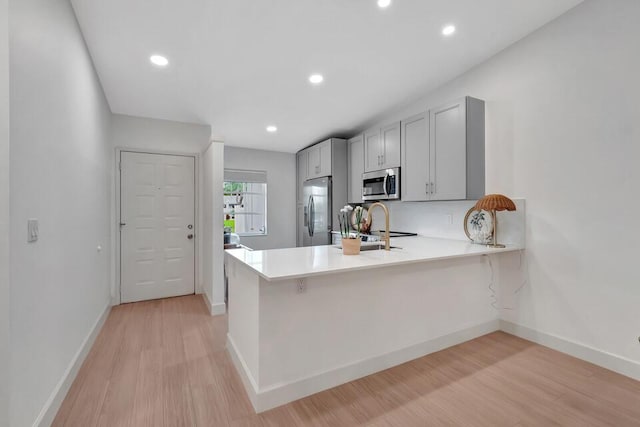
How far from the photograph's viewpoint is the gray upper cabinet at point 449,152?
2750mm

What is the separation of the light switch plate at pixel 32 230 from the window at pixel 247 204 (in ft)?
14.1

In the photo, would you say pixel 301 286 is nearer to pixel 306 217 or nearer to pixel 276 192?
pixel 306 217

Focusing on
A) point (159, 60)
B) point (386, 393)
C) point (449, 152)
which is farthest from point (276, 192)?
point (386, 393)

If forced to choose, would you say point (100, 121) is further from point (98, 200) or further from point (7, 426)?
point (7, 426)

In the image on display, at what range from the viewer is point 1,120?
1151mm

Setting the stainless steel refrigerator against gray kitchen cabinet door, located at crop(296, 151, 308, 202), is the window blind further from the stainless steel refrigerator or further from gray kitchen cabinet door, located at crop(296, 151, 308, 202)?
the stainless steel refrigerator

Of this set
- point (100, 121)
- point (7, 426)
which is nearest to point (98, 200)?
point (100, 121)

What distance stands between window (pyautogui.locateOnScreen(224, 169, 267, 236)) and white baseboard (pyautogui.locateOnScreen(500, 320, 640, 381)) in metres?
4.41

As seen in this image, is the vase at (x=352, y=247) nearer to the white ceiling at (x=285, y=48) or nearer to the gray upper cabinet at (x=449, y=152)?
the gray upper cabinet at (x=449, y=152)

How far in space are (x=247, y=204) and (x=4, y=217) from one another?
15.7 feet

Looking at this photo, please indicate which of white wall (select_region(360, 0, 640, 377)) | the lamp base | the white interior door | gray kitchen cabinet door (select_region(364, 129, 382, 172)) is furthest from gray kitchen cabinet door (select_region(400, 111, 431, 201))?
the white interior door

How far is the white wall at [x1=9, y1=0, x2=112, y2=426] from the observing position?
4.17ft

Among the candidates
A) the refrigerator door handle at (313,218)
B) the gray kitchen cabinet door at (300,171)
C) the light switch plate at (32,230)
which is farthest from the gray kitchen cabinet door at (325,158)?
the light switch plate at (32,230)

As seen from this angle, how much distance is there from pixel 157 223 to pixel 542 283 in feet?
14.4
